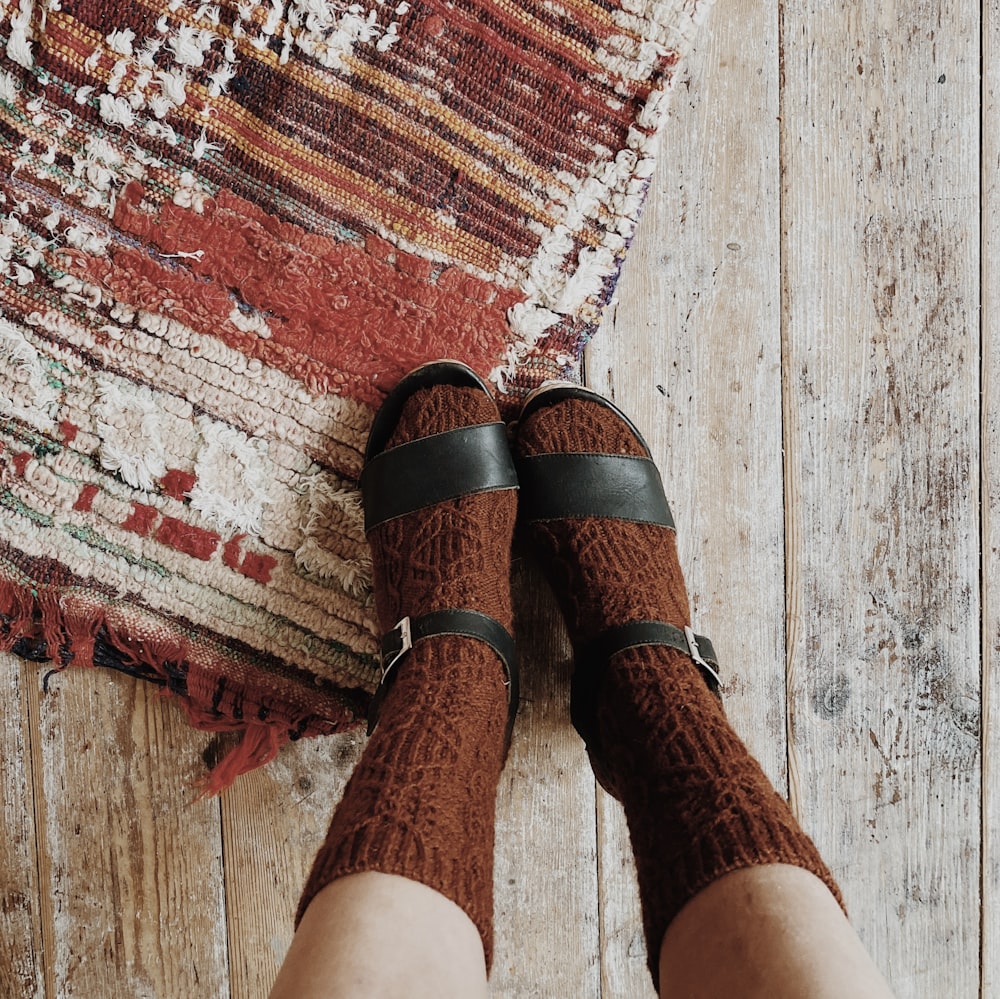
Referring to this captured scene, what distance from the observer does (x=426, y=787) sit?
529 mm

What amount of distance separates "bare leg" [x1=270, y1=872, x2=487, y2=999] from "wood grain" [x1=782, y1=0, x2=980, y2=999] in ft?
1.32

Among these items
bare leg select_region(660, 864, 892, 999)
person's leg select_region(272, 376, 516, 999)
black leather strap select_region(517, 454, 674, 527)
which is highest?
black leather strap select_region(517, 454, 674, 527)

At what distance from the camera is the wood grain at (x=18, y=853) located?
71 centimetres

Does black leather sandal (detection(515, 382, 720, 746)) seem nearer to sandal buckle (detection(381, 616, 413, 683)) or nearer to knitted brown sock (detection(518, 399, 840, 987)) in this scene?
knitted brown sock (detection(518, 399, 840, 987))

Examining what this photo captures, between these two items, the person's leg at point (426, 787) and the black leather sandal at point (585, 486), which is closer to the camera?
the person's leg at point (426, 787)

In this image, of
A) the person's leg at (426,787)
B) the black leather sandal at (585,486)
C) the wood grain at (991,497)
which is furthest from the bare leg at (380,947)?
the wood grain at (991,497)

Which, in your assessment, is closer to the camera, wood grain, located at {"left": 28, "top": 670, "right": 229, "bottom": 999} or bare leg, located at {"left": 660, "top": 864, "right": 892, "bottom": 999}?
bare leg, located at {"left": 660, "top": 864, "right": 892, "bottom": 999}

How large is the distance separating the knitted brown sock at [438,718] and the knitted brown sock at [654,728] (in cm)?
6

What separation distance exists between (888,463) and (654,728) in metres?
0.34

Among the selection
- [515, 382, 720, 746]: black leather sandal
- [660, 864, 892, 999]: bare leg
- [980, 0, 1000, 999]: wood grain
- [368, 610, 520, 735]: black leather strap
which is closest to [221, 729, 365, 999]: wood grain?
[368, 610, 520, 735]: black leather strap

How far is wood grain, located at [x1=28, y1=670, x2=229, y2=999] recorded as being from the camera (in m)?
0.72

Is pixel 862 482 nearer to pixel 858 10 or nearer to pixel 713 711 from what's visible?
pixel 713 711

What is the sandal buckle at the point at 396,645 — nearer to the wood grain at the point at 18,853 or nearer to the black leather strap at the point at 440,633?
the black leather strap at the point at 440,633

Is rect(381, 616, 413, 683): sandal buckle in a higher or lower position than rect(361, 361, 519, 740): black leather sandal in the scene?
lower
